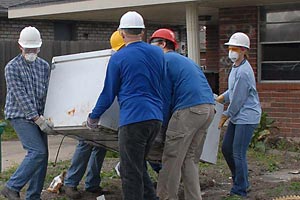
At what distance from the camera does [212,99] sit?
666 centimetres

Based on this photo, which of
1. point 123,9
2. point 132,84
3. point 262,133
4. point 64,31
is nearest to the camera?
point 132,84

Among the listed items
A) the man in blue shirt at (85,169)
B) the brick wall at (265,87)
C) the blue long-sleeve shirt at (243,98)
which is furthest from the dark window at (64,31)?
the blue long-sleeve shirt at (243,98)

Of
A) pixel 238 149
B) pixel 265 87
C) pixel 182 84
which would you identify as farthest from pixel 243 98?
pixel 265 87

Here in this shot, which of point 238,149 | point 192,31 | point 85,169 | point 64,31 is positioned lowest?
point 85,169

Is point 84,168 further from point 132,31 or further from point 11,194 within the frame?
point 132,31

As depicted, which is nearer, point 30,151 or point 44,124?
point 44,124

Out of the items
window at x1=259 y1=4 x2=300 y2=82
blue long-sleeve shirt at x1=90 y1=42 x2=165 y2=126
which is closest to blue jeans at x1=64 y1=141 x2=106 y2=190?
blue long-sleeve shirt at x1=90 y1=42 x2=165 y2=126

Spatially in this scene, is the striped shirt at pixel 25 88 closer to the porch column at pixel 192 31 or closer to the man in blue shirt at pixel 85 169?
the man in blue shirt at pixel 85 169

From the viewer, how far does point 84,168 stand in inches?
297

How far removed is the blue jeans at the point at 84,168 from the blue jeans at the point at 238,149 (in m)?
1.44

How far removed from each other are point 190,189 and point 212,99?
915mm

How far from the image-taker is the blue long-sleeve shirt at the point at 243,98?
731cm

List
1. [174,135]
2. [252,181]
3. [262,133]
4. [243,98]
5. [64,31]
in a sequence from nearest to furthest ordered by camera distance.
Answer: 1. [174,135]
2. [243,98]
3. [252,181]
4. [262,133]
5. [64,31]

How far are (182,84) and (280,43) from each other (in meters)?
5.96
